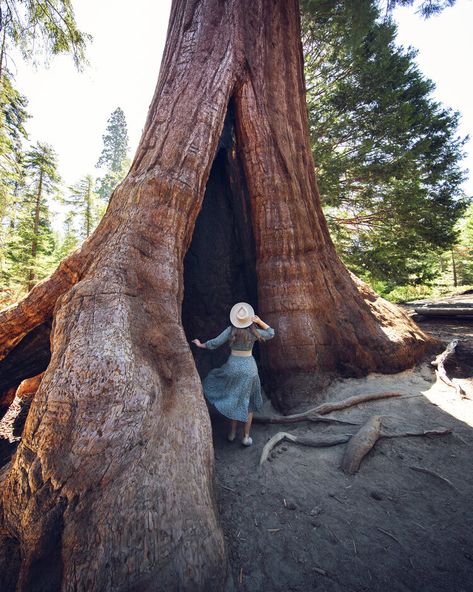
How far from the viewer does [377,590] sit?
4.72 ft

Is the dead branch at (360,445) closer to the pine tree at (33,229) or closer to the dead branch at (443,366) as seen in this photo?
the dead branch at (443,366)

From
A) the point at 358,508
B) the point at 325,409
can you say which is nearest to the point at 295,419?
the point at 325,409

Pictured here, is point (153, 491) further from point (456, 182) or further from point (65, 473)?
point (456, 182)

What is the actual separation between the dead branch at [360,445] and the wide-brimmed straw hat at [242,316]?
1.51 meters

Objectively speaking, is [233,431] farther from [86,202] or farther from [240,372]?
[86,202]

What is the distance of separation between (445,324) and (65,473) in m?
8.87

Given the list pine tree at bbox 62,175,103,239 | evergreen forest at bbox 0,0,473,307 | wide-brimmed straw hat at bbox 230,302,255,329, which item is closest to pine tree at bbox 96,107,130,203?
pine tree at bbox 62,175,103,239

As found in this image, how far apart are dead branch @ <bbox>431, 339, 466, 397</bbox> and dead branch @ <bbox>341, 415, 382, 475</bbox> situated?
58.2 inches

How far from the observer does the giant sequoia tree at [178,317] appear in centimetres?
144

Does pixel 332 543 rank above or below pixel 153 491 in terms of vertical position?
below

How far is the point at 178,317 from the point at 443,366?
3976 millimetres

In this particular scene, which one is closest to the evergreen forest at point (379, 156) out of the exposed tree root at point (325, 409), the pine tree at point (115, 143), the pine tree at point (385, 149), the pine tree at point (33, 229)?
the pine tree at point (385, 149)

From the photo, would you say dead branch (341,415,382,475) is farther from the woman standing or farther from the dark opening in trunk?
the dark opening in trunk

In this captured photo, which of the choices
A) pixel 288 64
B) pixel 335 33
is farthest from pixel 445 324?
pixel 335 33
